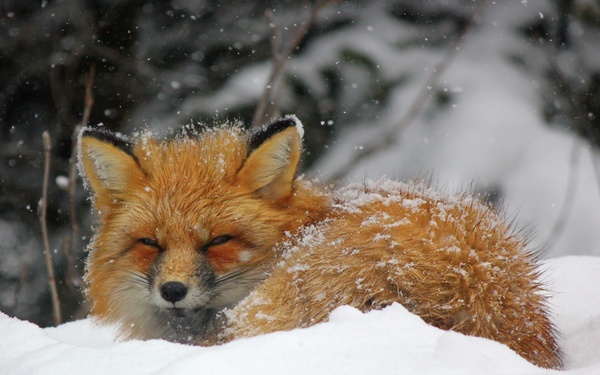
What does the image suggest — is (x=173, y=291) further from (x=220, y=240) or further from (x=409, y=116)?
(x=409, y=116)

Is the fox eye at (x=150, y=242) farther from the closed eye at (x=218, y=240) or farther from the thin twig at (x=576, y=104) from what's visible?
the thin twig at (x=576, y=104)

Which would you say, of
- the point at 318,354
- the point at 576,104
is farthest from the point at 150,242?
the point at 576,104

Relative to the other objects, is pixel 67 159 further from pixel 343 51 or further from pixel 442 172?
pixel 442 172

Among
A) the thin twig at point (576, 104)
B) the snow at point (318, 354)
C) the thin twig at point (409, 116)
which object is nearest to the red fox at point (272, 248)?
the snow at point (318, 354)

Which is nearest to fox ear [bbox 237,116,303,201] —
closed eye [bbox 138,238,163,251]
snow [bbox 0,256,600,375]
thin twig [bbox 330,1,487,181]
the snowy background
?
closed eye [bbox 138,238,163,251]

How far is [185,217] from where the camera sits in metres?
3.06

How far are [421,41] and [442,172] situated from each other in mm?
1349

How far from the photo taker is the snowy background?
22.6 ft

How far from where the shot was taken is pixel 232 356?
2.00 metres

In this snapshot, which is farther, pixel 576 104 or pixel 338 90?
pixel 338 90

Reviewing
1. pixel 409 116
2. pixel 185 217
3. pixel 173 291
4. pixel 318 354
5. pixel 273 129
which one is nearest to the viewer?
pixel 318 354

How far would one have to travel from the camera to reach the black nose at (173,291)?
288 cm

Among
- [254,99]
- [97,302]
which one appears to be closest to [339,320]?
[97,302]

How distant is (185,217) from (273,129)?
550mm
